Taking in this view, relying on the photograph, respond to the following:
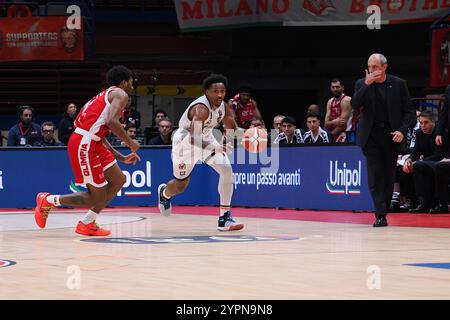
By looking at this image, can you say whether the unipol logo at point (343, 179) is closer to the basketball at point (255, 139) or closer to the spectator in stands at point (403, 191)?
the spectator in stands at point (403, 191)

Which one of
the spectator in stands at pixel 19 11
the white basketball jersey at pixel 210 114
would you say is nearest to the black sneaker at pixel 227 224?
the white basketball jersey at pixel 210 114

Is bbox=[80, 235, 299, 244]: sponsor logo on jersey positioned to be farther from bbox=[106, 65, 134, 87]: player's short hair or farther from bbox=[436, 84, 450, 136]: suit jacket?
bbox=[436, 84, 450, 136]: suit jacket

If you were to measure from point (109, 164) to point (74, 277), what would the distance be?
190 inches

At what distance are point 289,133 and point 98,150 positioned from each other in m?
7.17

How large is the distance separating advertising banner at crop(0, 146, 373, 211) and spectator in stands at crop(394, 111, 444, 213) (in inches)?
40.6

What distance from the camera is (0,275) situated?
26.9ft

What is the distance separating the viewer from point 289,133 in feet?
63.6

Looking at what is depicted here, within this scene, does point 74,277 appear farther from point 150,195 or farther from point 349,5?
point 349,5

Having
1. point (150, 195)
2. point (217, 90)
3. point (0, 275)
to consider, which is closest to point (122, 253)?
point (0, 275)

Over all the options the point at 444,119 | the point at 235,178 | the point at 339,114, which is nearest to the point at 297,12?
the point at 339,114

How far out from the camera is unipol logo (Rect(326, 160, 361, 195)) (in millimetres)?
17344

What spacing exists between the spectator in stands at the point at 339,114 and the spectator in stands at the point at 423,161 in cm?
249

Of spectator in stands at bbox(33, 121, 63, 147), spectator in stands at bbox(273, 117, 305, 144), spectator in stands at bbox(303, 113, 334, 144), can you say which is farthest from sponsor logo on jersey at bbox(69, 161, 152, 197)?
spectator in stands at bbox(303, 113, 334, 144)

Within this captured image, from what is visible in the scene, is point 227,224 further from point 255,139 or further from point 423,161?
point 423,161
